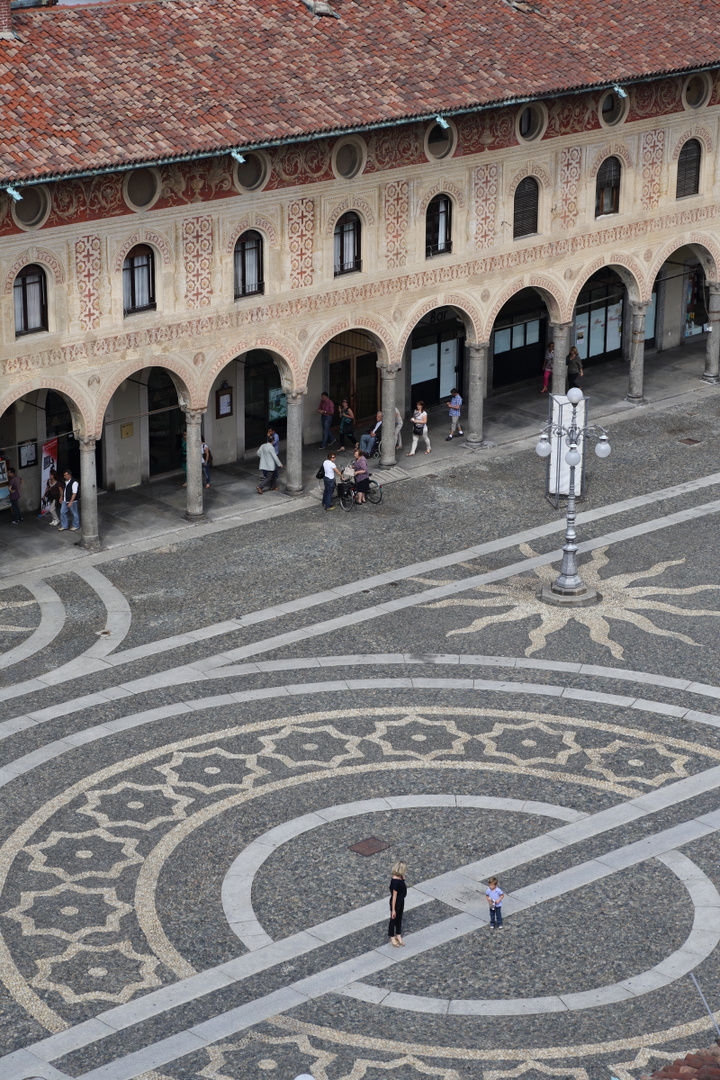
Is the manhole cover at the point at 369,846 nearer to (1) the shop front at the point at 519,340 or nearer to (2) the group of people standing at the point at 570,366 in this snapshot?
(2) the group of people standing at the point at 570,366

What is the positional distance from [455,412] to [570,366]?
249 inches

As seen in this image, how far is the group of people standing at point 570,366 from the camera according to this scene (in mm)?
53875


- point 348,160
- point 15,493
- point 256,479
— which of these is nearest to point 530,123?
point 348,160

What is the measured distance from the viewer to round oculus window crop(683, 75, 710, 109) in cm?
5122

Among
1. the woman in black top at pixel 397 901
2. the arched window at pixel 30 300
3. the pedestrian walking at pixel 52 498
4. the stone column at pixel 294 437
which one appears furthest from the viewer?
the stone column at pixel 294 437

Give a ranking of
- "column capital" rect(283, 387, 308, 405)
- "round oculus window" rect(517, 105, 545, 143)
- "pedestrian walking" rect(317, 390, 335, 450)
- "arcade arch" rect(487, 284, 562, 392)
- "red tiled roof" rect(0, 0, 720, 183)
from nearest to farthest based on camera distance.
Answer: "red tiled roof" rect(0, 0, 720, 183)
"column capital" rect(283, 387, 308, 405)
"round oculus window" rect(517, 105, 545, 143)
"pedestrian walking" rect(317, 390, 335, 450)
"arcade arch" rect(487, 284, 562, 392)

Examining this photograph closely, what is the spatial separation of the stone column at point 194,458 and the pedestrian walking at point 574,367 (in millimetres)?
14035

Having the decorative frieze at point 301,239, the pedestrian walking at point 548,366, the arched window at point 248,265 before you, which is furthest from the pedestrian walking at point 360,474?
the pedestrian walking at point 548,366

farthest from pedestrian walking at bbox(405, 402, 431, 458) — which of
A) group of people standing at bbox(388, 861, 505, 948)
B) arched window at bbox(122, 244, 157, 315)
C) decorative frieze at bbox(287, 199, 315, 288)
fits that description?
group of people standing at bbox(388, 861, 505, 948)

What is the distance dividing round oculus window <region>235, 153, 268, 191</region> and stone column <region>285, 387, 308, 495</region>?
5.29 m

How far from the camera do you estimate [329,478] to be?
44375 millimetres

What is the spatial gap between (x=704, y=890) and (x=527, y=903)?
2.74 metres

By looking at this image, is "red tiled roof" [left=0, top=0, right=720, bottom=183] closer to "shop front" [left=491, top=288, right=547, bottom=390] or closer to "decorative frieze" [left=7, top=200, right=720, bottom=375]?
"decorative frieze" [left=7, top=200, right=720, bottom=375]

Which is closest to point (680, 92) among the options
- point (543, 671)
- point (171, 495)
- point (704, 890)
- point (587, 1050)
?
point (171, 495)
